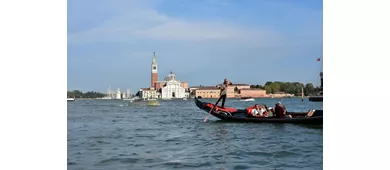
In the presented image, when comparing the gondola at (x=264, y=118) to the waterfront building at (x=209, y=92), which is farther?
the waterfront building at (x=209, y=92)

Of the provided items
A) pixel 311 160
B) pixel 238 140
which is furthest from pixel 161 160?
pixel 238 140

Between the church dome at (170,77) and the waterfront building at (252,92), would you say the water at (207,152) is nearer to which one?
the waterfront building at (252,92)

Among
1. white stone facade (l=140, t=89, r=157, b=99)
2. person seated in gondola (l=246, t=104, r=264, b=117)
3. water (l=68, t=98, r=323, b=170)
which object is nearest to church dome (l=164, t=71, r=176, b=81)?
white stone facade (l=140, t=89, r=157, b=99)

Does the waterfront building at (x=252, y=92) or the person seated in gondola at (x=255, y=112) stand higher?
the waterfront building at (x=252, y=92)

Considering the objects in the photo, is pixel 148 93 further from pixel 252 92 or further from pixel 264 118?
pixel 264 118

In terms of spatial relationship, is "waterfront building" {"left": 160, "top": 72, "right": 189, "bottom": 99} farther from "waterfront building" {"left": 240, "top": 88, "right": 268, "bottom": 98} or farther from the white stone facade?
"waterfront building" {"left": 240, "top": 88, "right": 268, "bottom": 98}

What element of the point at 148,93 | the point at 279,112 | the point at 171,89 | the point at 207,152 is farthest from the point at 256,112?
the point at 171,89

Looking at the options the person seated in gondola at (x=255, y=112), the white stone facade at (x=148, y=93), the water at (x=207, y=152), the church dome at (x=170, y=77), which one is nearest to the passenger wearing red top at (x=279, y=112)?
the person seated in gondola at (x=255, y=112)

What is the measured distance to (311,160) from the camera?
339cm

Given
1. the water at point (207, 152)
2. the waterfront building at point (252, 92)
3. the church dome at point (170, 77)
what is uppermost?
the church dome at point (170, 77)

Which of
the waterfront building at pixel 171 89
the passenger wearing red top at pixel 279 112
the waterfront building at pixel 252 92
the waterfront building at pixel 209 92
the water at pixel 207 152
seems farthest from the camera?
the waterfront building at pixel 171 89

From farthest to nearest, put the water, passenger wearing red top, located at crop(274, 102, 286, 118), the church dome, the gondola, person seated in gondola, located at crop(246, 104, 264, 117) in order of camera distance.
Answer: the church dome, person seated in gondola, located at crop(246, 104, 264, 117), passenger wearing red top, located at crop(274, 102, 286, 118), the gondola, the water
